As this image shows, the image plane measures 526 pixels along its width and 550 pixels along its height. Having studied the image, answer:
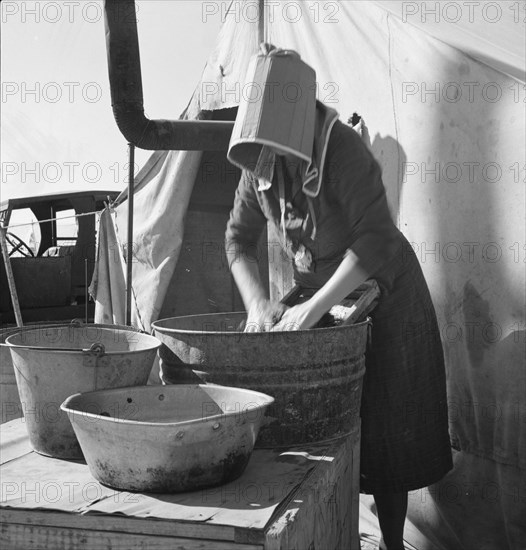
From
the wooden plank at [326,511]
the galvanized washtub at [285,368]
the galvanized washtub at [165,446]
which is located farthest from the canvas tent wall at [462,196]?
the galvanized washtub at [165,446]

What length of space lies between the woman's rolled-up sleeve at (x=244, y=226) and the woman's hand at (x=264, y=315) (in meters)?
0.27

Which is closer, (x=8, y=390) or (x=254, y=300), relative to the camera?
(x=254, y=300)

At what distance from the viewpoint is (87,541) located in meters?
1.41

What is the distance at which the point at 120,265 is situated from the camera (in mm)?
4855

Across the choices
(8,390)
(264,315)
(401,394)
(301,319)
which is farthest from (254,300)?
(8,390)

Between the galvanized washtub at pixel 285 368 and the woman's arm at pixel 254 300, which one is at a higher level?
the woman's arm at pixel 254 300

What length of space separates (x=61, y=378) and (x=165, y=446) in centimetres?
45

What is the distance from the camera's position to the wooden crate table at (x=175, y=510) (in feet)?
4.49

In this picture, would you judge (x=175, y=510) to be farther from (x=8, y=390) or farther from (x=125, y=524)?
(x=8, y=390)

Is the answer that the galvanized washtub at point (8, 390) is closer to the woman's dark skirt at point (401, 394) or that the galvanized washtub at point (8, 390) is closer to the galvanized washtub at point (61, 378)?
the galvanized washtub at point (61, 378)

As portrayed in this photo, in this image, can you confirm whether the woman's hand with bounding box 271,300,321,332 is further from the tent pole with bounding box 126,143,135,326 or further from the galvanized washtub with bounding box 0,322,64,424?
the tent pole with bounding box 126,143,135,326

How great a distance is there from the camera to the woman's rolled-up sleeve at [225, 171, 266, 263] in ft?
7.80

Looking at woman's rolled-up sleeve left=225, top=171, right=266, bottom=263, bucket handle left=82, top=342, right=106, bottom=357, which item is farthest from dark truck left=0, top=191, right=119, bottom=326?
bucket handle left=82, top=342, right=106, bottom=357

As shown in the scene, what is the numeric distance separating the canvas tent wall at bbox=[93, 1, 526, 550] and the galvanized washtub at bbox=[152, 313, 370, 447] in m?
0.66
